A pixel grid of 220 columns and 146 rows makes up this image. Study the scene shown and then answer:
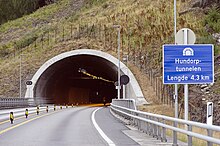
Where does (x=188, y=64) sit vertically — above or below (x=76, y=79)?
below

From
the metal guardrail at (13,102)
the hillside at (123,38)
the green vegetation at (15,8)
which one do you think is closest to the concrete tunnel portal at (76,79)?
the hillside at (123,38)

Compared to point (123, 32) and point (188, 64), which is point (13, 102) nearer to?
point (123, 32)

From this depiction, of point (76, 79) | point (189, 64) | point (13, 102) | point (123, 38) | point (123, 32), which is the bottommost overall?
point (13, 102)

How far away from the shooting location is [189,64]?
1528 centimetres

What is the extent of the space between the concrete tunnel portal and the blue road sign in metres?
36.0

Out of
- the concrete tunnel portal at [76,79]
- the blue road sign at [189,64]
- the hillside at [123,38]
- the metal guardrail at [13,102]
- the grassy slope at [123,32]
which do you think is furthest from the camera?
the grassy slope at [123,32]

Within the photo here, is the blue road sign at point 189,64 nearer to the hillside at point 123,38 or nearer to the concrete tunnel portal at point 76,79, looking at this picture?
the hillside at point 123,38

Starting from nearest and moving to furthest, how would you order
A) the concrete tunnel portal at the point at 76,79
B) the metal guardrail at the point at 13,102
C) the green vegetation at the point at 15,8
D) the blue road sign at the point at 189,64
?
the blue road sign at the point at 189,64
the metal guardrail at the point at 13,102
the concrete tunnel portal at the point at 76,79
the green vegetation at the point at 15,8

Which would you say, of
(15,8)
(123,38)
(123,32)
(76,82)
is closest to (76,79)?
(76,82)

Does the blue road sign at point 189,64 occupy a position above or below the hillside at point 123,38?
below

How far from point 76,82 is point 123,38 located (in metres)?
18.8

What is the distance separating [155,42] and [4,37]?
39.5 metres

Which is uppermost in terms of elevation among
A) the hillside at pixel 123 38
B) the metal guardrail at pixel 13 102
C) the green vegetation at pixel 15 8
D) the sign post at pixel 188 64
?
the green vegetation at pixel 15 8

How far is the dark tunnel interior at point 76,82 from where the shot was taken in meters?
61.7
